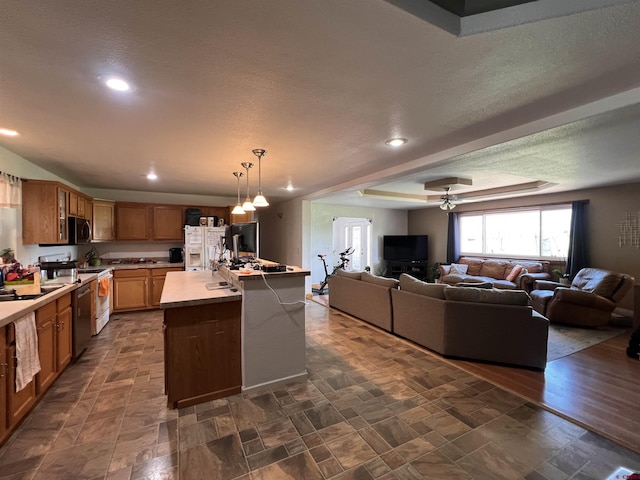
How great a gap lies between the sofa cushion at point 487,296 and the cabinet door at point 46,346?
397 centimetres

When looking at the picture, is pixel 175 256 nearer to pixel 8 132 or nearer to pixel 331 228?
pixel 8 132

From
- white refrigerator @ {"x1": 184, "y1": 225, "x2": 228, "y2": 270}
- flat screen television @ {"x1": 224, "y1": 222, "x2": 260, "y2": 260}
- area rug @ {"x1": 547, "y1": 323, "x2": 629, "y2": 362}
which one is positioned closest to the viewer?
flat screen television @ {"x1": 224, "y1": 222, "x2": 260, "y2": 260}

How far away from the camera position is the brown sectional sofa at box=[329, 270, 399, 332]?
4109 millimetres

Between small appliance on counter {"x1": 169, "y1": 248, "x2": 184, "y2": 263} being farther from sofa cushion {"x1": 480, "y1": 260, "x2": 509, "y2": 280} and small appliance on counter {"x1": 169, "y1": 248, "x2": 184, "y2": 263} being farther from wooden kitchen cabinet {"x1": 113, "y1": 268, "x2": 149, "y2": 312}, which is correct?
sofa cushion {"x1": 480, "y1": 260, "x2": 509, "y2": 280}

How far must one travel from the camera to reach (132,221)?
543 centimetres

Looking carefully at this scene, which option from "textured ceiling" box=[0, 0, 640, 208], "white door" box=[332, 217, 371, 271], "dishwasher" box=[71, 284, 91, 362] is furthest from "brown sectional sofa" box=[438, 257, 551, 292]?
"dishwasher" box=[71, 284, 91, 362]

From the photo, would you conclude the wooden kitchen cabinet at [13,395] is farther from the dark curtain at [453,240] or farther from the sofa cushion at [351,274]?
the dark curtain at [453,240]

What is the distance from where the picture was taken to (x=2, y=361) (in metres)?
1.84

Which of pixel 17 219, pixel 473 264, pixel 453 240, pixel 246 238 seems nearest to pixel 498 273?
pixel 473 264

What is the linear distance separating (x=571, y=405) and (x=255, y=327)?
2786 mm

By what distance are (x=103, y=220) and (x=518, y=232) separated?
29.0ft

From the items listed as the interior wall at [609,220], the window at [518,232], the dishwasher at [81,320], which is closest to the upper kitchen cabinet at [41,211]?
the dishwasher at [81,320]

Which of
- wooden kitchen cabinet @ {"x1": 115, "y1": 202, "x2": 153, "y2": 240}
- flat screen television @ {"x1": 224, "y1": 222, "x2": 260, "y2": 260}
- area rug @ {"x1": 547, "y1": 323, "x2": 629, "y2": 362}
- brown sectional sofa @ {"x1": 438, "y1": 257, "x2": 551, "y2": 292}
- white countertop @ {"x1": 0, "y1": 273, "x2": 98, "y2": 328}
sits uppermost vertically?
wooden kitchen cabinet @ {"x1": 115, "y1": 202, "x2": 153, "y2": 240}

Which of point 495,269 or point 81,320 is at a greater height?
point 495,269
